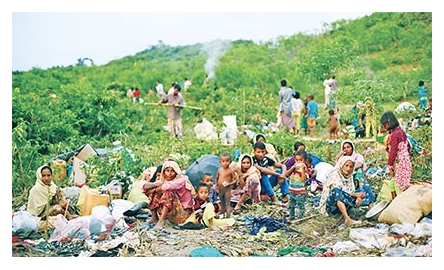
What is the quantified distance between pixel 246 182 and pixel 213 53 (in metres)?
7.82

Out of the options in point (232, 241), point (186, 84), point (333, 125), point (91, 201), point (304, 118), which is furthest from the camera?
point (186, 84)

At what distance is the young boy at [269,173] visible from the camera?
7504 mm

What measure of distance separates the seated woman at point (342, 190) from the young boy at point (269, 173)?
60 cm

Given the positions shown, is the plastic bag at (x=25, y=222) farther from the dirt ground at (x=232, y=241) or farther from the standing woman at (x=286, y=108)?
the standing woman at (x=286, y=108)

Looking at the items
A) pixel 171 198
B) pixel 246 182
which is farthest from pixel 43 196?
pixel 246 182

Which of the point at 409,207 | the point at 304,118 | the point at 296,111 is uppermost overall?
the point at 296,111

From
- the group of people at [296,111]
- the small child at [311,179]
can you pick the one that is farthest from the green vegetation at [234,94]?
the small child at [311,179]

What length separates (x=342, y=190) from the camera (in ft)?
23.1

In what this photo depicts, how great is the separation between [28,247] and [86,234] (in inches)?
22.1

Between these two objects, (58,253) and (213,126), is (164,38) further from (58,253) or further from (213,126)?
(58,253)

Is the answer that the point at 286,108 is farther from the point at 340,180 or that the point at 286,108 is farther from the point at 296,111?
the point at 340,180

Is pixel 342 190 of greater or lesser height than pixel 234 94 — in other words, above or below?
below

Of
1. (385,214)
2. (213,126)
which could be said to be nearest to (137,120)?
(213,126)

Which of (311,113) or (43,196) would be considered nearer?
(43,196)
